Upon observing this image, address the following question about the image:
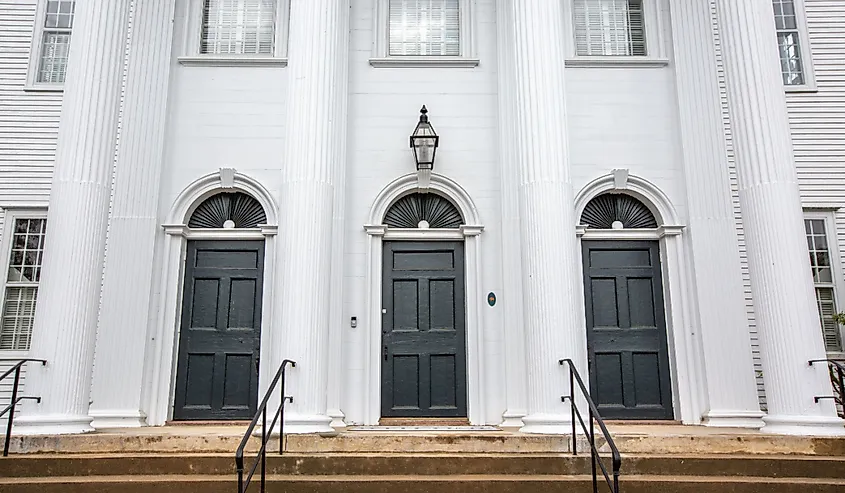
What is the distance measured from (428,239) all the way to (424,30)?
3.35 meters

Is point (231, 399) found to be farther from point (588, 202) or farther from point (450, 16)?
point (450, 16)

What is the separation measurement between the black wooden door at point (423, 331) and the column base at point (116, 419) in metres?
3.29

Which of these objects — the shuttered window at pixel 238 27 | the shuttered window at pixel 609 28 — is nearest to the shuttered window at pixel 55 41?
the shuttered window at pixel 238 27

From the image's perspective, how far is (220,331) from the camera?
9664 millimetres

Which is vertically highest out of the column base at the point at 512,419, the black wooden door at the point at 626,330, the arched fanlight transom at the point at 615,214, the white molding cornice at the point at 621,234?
the arched fanlight transom at the point at 615,214

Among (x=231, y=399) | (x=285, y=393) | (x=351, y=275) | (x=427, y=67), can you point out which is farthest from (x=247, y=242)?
(x=427, y=67)

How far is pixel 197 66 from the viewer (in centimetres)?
1035

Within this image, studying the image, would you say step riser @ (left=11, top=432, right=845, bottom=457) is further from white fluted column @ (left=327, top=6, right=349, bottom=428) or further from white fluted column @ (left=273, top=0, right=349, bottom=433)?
white fluted column @ (left=327, top=6, right=349, bottom=428)

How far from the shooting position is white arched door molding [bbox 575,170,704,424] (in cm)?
947

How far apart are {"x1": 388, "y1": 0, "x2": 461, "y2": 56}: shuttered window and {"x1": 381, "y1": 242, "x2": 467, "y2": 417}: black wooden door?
3.07 m

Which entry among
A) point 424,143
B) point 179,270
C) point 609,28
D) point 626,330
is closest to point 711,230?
point 626,330

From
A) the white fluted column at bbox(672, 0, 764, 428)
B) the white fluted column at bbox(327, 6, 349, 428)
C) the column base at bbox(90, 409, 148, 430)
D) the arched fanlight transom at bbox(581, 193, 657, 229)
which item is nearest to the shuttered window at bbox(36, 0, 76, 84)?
the white fluted column at bbox(327, 6, 349, 428)

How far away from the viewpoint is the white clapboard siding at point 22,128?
33.6 ft

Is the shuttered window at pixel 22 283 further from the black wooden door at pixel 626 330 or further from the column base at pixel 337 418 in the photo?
the black wooden door at pixel 626 330
